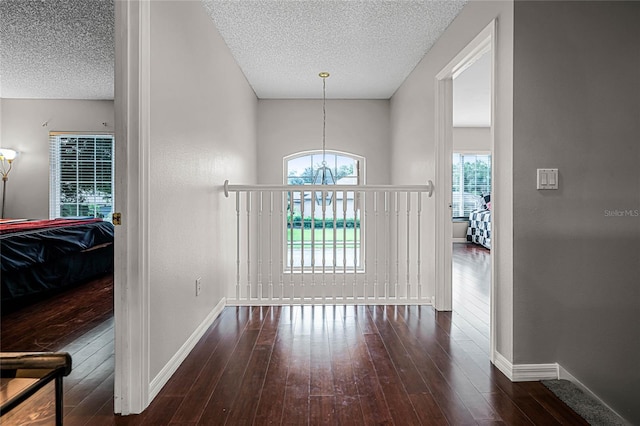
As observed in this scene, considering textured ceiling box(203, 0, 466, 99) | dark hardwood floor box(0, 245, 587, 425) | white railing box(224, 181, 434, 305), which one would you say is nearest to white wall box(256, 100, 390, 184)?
white railing box(224, 181, 434, 305)

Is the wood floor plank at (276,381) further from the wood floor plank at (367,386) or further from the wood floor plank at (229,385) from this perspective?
the wood floor plank at (367,386)

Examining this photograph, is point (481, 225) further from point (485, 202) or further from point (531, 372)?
point (531, 372)

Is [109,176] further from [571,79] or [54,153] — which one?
[571,79]

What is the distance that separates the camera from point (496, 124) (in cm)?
228

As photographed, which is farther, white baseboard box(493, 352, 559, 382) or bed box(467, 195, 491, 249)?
bed box(467, 195, 491, 249)

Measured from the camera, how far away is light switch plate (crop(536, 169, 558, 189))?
6.89 feet

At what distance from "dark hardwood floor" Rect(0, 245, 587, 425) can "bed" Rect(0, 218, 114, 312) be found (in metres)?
0.31

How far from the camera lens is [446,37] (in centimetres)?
322

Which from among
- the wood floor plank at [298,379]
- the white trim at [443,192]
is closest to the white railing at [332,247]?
→ the white trim at [443,192]

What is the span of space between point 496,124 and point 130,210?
77.8 inches

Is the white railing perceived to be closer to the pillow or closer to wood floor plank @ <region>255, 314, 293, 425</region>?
wood floor plank @ <region>255, 314, 293, 425</region>

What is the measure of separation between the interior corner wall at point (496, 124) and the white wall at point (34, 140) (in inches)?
184

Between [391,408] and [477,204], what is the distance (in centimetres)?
784

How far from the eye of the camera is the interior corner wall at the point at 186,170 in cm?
199
